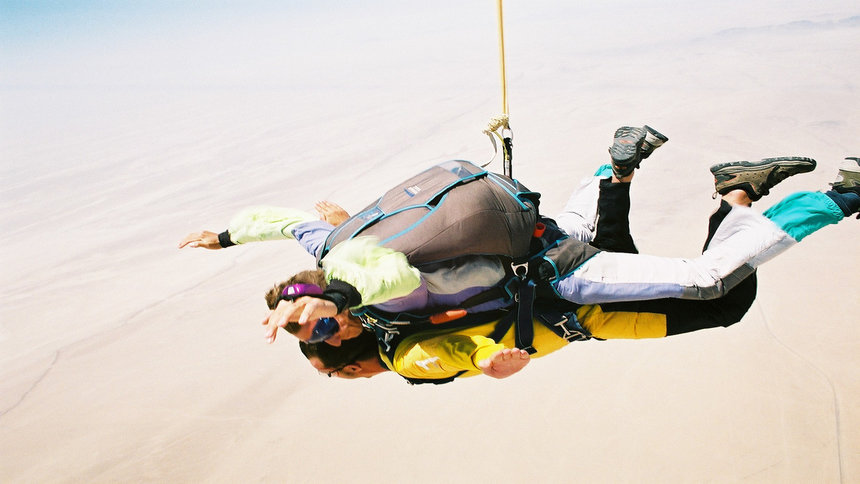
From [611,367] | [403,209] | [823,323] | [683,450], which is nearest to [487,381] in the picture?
[611,367]

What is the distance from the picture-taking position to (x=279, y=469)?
5.70m

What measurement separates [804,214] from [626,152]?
0.68 metres

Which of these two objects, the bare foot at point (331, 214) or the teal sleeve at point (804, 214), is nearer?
the teal sleeve at point (804, 214)

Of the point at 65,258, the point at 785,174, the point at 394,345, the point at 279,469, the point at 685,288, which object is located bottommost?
the point at 65,258

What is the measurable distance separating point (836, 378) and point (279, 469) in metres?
6.68

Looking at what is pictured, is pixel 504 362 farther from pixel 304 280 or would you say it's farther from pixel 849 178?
pixel 849 178

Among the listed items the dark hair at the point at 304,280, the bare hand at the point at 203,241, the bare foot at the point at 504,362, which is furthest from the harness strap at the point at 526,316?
the bare hand at the point at 203,241

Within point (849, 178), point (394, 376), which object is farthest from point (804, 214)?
point (394, 376)

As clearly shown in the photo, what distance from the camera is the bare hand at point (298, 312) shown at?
1.24 meters

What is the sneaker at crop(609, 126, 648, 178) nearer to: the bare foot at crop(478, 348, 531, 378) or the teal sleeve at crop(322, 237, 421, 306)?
the bare foot at crop(478, 348, 531, 378)

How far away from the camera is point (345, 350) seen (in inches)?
79.9

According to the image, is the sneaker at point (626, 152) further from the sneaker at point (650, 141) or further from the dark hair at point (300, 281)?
the dark hair at point (300, 281)

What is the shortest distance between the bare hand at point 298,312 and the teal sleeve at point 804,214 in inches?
64.2

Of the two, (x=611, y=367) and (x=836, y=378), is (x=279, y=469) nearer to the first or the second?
(x=611, y=367)
